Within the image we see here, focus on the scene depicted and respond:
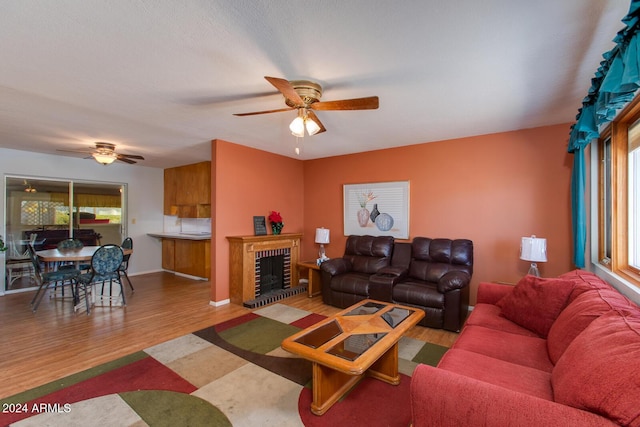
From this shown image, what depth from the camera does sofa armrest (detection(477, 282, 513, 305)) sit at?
9.32 feet

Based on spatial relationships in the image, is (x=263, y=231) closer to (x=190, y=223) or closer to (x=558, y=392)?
(x=190, y=223)

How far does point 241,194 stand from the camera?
4.64 m

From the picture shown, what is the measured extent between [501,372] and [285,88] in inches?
85.2

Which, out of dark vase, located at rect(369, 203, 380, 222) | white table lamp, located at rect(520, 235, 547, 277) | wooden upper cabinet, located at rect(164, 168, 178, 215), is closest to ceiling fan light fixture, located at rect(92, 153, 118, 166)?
wooden upper cabinet, located at rect(164, 168, 178, 215)

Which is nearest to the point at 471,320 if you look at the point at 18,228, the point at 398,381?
the point at 398,381

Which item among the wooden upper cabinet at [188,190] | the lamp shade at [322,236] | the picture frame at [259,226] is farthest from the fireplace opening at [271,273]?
the wooden upper cabinet at [188,190]

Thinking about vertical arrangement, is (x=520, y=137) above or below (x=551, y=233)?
above

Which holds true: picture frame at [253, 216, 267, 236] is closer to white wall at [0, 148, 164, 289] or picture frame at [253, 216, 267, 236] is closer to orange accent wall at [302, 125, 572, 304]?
orange accent wall at [302, 125, 572, 304]

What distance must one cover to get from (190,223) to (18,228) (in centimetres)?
288

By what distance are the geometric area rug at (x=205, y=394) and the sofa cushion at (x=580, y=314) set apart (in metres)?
1.02

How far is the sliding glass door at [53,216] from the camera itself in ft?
16.7

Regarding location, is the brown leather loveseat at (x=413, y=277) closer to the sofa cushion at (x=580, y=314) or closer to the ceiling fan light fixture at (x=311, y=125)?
the sofa cushion at (x=580, y=314)

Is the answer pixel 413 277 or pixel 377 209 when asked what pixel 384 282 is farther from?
pixel 377 209

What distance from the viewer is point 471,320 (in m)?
2.48
